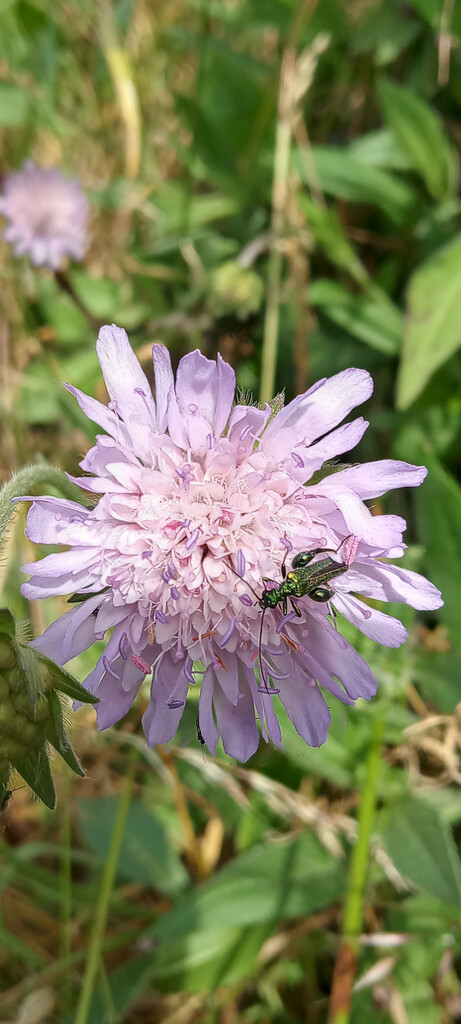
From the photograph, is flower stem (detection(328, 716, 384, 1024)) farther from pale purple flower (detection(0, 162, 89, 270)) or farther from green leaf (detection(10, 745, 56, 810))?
pale purple flower (detection(0, 162, 89, 270))

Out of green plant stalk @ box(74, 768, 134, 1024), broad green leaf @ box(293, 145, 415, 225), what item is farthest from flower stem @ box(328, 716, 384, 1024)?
broad green leaf @ box(293, 145, 415, 225)

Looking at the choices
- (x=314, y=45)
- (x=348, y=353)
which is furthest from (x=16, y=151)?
(x=348, y=353)

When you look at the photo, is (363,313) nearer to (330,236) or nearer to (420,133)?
(330,236)

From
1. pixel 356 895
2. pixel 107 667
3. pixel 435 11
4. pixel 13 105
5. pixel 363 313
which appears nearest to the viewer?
pixel 107 667

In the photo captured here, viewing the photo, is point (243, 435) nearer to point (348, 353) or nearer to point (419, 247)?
point (348, 353)

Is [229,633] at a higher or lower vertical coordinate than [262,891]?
higher

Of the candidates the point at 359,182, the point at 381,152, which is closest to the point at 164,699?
the point at 359,182
